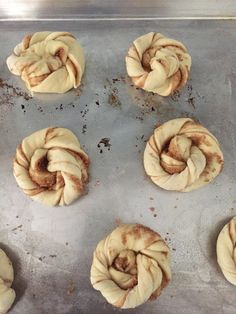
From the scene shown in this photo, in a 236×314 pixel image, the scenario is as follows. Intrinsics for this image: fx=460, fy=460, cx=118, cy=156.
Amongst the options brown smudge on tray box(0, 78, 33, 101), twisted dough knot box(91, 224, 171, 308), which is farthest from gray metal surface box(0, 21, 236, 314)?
twisted dough knot box(91, 224, 171, 308)

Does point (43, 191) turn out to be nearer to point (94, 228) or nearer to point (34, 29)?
point (94, 228)

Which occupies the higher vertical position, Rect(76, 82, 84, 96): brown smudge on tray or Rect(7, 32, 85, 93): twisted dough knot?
Rect(7, 32, 85, 93): twisted dough knot

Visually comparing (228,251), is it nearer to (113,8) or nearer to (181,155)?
(181,155)

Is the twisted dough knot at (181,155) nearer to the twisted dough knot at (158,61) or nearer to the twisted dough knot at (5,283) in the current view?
the twisted dough knot at (158,61)

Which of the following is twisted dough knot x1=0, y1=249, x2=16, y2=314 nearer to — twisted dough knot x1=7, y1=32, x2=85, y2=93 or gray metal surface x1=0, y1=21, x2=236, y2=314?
gray metal surface x1=0, y1=21, x2=236, y2=314

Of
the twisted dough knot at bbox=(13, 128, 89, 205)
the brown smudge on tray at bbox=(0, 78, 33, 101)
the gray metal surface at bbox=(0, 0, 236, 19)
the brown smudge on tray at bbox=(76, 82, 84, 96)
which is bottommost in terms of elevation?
the twisted dough knot at bbox=(13, 128, 89, 205)

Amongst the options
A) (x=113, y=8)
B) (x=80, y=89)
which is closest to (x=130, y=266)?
(x=80, y=89)
